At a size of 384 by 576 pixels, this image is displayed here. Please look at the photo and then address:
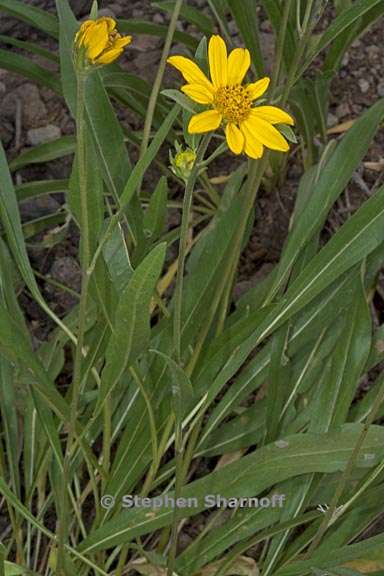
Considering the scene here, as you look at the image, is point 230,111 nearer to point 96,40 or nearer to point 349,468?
point 96,40

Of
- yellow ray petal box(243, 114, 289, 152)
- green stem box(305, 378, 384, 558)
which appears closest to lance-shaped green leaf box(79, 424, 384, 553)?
green stem box(305, 378, 384, 558)

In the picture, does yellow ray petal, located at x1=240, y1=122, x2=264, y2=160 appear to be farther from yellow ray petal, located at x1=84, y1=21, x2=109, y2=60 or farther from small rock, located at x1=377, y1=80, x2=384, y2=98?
small rock, located at x1=377, y1=80, x2=384, y2=98

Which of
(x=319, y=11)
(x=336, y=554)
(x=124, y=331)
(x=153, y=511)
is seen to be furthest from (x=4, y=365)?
(x=319, y=11)

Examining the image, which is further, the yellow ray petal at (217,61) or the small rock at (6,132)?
the small rock at (6,132)

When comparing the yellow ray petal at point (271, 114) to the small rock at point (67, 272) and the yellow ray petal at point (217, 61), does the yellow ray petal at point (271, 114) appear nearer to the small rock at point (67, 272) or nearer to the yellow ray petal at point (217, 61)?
the yellow ray petal at point (217, 61)

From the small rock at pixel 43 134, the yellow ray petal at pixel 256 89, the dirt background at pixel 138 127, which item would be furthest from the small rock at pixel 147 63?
the yellow ray petal at pixel 256 89

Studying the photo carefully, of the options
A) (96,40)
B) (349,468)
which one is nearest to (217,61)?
(96,40)
